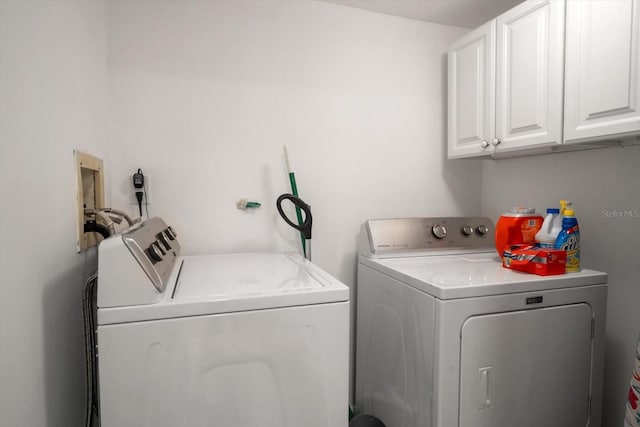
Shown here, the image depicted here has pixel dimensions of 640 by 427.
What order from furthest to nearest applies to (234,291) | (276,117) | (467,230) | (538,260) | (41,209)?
(467,230)
(276,117)
(538,260)
(234,291)
(41,209)

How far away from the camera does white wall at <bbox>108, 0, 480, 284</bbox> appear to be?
169 centimetres

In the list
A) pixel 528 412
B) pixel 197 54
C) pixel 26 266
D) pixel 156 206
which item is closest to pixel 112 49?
pixel 197 54

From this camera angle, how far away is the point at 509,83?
1.69 meters

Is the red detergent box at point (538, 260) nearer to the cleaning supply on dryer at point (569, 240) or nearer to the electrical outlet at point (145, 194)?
the cleaning supply on dryer at point (569, 240)

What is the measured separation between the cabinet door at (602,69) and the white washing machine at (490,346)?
0.64 m

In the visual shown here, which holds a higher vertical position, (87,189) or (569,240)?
(87,189)

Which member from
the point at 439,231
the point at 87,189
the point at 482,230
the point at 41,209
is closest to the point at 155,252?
the point at 41,209

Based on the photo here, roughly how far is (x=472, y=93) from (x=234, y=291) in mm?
1714

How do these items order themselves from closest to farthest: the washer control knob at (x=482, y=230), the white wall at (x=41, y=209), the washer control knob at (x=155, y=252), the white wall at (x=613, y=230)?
Result: the white wall at (x=41, y=209) → the washer control knob at (x=155, y=252) → the white wall at (x=613, y=230) → the washer control knob at (x=482, y=230)

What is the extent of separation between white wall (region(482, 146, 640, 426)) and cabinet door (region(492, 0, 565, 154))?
1.20 ft

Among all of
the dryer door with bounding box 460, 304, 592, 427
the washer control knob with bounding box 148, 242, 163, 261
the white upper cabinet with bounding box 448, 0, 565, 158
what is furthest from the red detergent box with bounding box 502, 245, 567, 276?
the washer control knob with bounding box 148, 242, 163, 261

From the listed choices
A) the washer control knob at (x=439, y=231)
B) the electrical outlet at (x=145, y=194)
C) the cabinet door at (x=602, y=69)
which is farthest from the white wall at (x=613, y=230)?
the electrical outlet at (x=145, y=194)

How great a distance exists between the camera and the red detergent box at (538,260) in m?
1.39

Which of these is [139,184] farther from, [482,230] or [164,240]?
[482,230]
